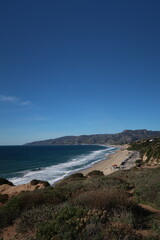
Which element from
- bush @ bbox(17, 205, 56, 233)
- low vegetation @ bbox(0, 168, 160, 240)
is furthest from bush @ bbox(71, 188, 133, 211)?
bush @ bbox(17, 205, 56, 233)

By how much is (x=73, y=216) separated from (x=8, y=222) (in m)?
2.55

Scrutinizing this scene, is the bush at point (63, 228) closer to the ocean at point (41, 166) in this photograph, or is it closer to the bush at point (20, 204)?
the bush at point (20, 204)

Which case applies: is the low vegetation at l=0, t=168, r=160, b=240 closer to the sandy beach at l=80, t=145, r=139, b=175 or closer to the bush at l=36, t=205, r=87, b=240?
the bush at l=36, t=205, r=87, b=240

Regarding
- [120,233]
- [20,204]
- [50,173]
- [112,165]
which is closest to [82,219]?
[120,233]

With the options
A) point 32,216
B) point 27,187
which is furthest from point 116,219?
point 27,187

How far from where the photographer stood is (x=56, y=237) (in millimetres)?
3463

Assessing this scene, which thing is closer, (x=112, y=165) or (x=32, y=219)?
(x=32, y=219)

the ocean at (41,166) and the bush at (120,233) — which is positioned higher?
the bush at (120,233)

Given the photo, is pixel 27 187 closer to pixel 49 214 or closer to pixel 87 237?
pixel 49 214

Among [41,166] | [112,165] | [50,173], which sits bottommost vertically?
[41,166]

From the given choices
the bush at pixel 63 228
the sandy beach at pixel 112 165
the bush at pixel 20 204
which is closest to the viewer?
the bush at pixel 63 228

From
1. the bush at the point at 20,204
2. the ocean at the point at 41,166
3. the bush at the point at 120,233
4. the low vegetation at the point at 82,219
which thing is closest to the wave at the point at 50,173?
the ocean at the point at 41,166

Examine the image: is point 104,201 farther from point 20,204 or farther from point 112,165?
point 112,165

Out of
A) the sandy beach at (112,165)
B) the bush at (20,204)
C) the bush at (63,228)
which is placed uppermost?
the bush at (63,228)
